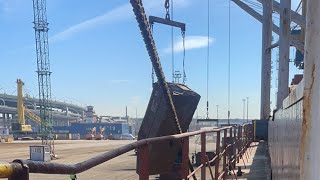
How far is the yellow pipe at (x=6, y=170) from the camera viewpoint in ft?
5.48

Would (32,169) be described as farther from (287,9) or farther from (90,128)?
(90,128)

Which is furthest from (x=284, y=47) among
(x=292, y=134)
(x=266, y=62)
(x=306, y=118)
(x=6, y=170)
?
(x=6, y=170)

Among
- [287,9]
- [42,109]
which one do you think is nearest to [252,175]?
[287,9]

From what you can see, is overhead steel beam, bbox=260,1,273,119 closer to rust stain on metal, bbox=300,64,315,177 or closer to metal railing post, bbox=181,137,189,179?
metal railing post, bbox=181,137,189,179

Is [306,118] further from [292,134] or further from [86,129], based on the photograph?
[86,129]

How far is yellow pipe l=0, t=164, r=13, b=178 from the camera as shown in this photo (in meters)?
1.67

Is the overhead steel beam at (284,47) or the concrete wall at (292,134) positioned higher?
the overhead steel beam at (284,47)

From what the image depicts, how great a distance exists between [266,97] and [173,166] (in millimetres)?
22344

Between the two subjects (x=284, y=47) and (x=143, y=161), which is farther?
(x=284, y=47)

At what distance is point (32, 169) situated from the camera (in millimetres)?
1889

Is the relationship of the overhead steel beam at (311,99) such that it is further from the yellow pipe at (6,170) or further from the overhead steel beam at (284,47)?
the overhead steel beam at (284,47)

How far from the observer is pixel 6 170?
1.69m

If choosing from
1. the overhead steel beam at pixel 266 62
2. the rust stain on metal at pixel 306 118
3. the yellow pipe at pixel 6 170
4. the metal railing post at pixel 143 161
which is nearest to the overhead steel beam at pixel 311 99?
the rust stain on metal at pixel 306 118

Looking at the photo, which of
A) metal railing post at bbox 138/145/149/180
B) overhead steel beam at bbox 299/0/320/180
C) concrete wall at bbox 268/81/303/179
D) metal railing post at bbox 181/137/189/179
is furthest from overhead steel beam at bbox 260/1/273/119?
overhead steel beam at bbox 299/0/320/180
